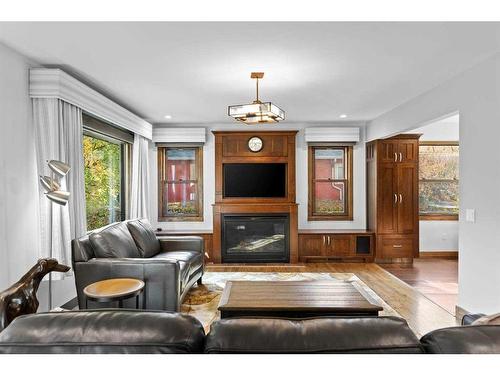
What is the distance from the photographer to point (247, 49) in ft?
8.82

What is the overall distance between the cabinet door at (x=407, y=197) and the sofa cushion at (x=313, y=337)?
5033mm

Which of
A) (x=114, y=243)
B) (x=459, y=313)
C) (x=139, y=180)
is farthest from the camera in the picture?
(x=139, y=180)

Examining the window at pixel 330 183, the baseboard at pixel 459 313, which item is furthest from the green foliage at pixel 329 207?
the baseboard at pixel 459 313

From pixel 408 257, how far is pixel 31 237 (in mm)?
5351

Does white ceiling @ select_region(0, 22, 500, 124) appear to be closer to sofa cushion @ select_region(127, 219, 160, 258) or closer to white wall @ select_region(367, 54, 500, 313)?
white wall @ select_region(367, 54, 500, 313)

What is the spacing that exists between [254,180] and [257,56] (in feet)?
10.5

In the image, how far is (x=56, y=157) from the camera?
307cm

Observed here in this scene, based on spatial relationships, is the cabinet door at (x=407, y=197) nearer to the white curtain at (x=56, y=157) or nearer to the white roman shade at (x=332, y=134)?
the white roman shade at (x=332, y=134)

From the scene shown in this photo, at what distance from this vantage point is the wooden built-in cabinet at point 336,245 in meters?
5.75

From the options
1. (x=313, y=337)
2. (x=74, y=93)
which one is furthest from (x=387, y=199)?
(x=313, y=337)

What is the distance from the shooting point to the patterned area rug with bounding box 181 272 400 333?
11.2ft

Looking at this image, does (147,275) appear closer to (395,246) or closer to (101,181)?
(101,181)
